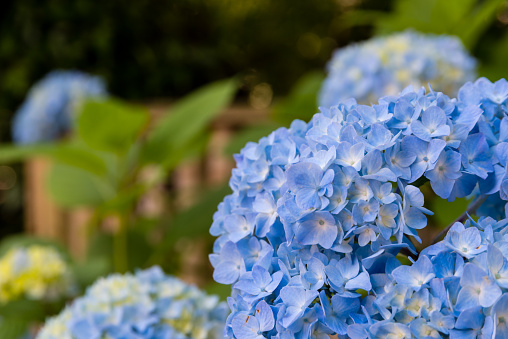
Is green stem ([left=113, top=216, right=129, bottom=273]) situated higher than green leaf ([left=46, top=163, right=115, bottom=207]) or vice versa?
green leaf ([left=46, top=163, right=115, bottom=207])

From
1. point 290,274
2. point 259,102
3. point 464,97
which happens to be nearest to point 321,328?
point 290,274

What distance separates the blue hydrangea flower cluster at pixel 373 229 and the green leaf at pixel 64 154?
0.60 m

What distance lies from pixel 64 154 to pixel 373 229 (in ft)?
2.26

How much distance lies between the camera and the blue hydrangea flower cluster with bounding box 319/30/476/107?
836 millimetres

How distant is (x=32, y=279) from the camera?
0.87 m

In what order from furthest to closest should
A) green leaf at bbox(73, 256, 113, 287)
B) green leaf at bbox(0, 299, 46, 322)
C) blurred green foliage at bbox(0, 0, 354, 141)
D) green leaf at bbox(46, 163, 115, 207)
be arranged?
blurred green foliage at bbox(0, 0, 354, 141)
green leaf at bbox(46, 163, 115, 207)
green leaf at bbox(73, 256, 113, 287)
green leaf at bbox(0, 299, 46, 322)

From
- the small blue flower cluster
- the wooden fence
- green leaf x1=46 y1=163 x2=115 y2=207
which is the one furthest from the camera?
the wooden fence

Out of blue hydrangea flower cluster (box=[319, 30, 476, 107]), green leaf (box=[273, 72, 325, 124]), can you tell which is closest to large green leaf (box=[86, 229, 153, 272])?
green leaf (box=[273, 72, 325, 124])

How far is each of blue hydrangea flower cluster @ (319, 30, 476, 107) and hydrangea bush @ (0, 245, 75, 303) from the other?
528 mm

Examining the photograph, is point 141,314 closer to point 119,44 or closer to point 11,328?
point 11,328

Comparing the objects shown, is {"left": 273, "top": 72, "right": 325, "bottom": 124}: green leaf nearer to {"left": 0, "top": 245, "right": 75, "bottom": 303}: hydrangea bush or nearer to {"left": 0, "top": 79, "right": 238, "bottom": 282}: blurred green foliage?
{"left": 0, "top": 79, "right": 238, "bottom": 282}: blurred green foliage

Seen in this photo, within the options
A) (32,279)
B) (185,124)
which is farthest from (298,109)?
(32,279)

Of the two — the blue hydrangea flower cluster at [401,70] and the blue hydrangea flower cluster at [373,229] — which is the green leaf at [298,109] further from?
the blue hydrangea flower cluster at [373,229]

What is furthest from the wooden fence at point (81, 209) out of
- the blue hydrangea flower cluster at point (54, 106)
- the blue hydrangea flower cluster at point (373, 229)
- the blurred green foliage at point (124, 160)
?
the blue hydrangea flower cluster at point (373, 229)
